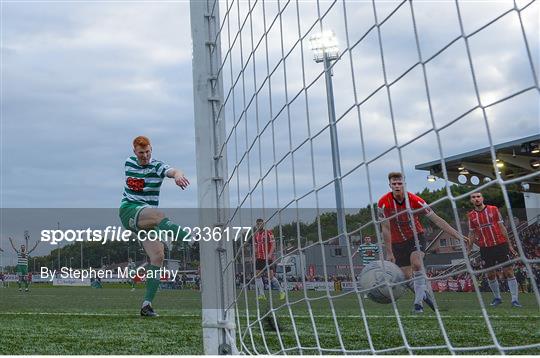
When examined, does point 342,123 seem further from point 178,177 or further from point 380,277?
point 178,177

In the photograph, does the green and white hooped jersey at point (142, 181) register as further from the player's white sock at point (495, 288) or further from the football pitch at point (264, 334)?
the player's white sock at point (495, 288)

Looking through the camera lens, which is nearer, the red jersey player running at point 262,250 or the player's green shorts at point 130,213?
the red jersey player running at point 262,250

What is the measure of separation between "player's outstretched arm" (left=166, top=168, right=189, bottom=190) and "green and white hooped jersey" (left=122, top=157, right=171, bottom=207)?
0.37 metres

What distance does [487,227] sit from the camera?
23.2ft

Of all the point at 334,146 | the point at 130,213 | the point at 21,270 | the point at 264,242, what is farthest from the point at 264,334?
the point at 21,270

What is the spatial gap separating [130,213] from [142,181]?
0.26m

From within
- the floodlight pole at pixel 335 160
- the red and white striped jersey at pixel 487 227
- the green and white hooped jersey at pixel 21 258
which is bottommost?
the floodlight pole at pixel 335 160

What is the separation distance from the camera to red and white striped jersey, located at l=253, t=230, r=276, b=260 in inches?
116

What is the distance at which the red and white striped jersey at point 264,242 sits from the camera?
116 inches

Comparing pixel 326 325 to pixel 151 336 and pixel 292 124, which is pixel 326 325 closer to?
pixel 151 336

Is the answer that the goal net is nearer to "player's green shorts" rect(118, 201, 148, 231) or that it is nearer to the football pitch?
the football pitch

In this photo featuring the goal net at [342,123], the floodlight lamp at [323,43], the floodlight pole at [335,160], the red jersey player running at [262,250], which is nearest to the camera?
the goal net at [342,123]

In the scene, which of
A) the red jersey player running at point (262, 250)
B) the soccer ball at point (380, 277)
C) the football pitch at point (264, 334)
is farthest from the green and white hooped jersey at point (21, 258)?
the soccer ball at point (380, 277)

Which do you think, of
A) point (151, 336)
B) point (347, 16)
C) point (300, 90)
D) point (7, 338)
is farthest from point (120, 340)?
point (347, 16)
